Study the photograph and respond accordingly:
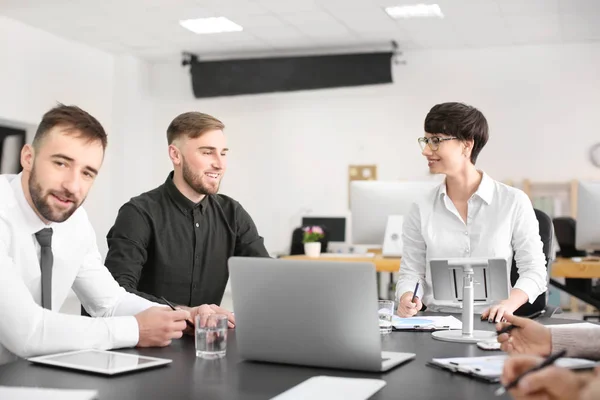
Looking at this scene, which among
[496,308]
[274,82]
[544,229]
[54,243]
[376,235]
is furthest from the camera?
[274,82]

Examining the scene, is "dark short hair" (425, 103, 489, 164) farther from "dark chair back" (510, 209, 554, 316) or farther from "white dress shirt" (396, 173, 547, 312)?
"dark chair back" (510, 209, 554, 316)

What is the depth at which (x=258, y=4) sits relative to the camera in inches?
257

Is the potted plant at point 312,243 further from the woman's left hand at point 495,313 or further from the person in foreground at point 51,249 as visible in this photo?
the person in foreground at point 51,249

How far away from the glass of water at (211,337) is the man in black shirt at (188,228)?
3.50 feet

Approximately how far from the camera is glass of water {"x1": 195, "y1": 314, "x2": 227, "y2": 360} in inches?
65.8

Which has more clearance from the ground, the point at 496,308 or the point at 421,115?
the point at 421,115

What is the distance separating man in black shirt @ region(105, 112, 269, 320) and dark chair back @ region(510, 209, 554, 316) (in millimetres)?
1031

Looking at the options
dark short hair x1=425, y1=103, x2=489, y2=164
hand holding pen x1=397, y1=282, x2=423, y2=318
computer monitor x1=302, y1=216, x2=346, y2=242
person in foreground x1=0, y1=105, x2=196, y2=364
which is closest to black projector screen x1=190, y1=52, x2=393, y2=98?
computer monitor x1=302, y1=216, x2=346, y2=242

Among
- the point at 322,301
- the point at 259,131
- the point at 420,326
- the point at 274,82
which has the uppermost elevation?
the point at 274,82

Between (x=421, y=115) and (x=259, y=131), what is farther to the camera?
(x=259, y=131)

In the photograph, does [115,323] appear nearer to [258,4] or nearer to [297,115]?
[258,4]

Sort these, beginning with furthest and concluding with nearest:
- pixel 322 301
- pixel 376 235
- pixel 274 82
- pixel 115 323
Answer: pixel 274 82
pixel 376 235
pixel 115 323
pixel 322 301

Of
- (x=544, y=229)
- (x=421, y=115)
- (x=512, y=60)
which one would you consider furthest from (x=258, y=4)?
(x=544, y=229)

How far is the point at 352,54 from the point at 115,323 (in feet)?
22.5
